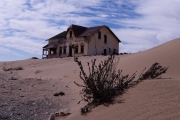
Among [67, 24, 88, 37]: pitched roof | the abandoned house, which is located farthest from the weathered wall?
[67, 24, 88, 37]: pitched roof

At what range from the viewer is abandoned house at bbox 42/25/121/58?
3612 centimetres

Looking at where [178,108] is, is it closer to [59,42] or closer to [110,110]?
[110,110]

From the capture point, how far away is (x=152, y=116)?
4.09m

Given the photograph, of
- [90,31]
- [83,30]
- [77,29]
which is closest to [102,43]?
[90,31]

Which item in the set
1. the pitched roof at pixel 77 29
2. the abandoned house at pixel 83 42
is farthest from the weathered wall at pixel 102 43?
the pitched roof at pixel 77 29

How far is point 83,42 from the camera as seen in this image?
1431 inches

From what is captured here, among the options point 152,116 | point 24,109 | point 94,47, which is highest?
point 94,47

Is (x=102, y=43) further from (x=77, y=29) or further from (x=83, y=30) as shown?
(x=77, y=29)

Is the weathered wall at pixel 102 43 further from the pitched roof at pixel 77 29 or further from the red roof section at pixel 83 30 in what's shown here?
the pitched roof at pixel 77 29

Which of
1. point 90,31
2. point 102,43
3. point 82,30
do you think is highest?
point 82,30

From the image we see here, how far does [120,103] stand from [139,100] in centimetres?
37

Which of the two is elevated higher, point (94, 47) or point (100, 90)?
point (94, 47)

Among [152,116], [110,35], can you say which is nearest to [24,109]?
[152,116]

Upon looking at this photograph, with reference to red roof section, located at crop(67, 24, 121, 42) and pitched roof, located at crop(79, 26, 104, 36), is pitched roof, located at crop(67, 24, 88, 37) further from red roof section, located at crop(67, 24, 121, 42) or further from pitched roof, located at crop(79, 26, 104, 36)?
pitched roof, located at crop(79, 26, 104, 36)
